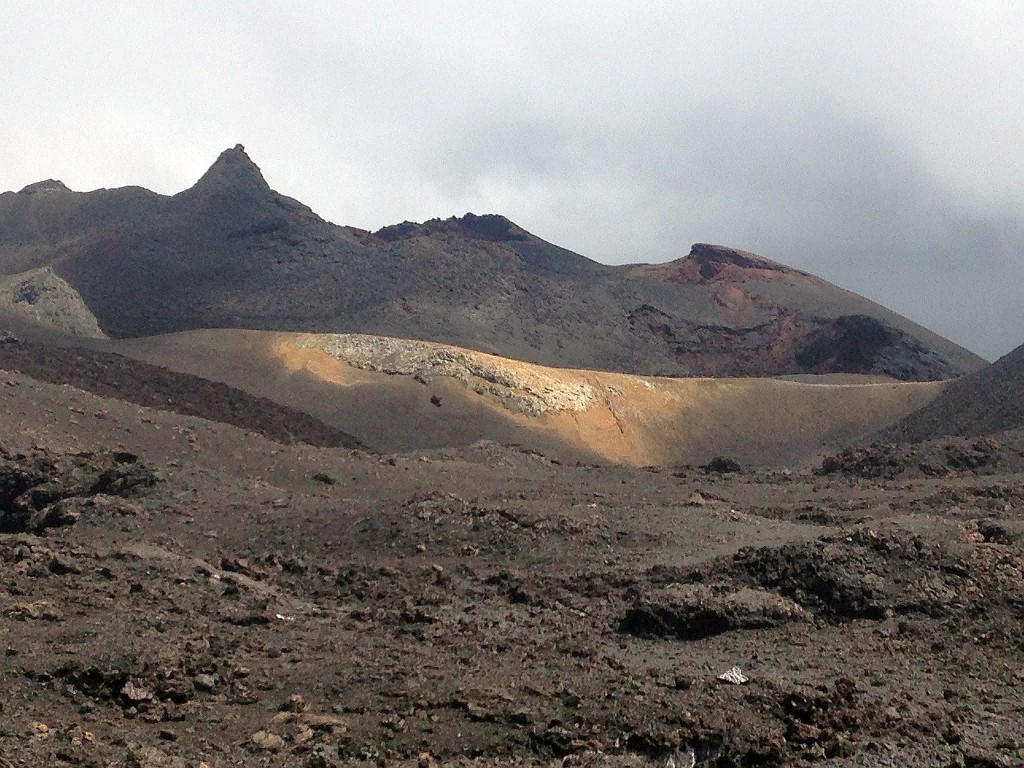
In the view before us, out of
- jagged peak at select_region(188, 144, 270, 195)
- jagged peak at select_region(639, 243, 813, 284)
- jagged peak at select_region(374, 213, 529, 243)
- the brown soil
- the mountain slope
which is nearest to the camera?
the brown soil

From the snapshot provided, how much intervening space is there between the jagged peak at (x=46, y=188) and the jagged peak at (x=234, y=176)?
1330 centimetres

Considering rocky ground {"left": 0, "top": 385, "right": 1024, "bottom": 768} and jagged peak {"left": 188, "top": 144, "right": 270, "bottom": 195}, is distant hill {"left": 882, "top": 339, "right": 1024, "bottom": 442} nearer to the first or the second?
rocky ground {"left": 0, "top": 385, "right": 1024, "bottom": 768}

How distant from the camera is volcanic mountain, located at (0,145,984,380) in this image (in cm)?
6475

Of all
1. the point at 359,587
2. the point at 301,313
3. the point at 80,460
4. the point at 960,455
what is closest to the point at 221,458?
the point at 80,460

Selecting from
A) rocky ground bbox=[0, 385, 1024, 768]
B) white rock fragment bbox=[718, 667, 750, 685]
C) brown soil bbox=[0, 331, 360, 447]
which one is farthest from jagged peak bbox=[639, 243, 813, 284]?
white rock fragment bbox=[718, 667, 750, 685]

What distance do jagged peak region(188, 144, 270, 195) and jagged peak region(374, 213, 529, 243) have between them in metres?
15.4

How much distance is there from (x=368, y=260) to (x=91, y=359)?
111 feet

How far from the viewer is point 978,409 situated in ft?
121

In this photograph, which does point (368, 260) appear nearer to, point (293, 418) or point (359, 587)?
point (293, 418)

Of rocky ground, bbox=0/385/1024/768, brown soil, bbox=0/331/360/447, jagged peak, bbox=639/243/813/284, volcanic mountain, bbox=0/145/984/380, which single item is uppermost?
jagged peak, bbox=639/243/813/284

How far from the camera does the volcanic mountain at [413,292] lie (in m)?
64.8

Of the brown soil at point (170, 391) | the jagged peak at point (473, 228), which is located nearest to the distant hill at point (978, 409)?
the brown soil at point (170, 391)

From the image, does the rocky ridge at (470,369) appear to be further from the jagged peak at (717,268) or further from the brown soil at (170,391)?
the jagged peak at (717,268)

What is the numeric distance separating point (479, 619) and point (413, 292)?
54.2m
